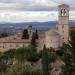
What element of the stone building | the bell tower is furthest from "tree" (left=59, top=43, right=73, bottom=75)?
the bell tower

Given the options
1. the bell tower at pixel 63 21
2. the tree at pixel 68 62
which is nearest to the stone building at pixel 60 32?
the bell tower at pixel 63 21

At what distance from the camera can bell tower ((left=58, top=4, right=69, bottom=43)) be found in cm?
4653

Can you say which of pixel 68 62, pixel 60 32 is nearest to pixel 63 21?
pixel 60 32

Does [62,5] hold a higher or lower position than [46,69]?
higher

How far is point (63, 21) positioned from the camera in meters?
47.4

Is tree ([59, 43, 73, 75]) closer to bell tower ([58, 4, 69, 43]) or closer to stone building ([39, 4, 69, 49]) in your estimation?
stone building ([39, 4, 69, 49])

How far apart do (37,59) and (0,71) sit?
20.7 feet

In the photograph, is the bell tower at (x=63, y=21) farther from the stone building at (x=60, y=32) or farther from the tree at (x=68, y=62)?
the tree at (x=68, y=62)

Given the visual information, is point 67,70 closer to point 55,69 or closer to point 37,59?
point 55,69

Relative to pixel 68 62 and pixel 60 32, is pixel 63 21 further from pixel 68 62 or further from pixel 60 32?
pixel 68 62

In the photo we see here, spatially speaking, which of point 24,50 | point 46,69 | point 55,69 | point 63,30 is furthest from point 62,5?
point 46,69

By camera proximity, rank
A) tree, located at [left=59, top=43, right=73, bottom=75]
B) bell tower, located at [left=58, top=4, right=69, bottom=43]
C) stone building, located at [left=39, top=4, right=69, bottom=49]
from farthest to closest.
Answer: bell tower, located at [left=58, top=4, right=69, bottom=43]
stone building, located at [left=39, top=4, right=69, bottom=49]
tree, located at [left=59, top=43, right=73, bottom=75]

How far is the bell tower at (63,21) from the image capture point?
46.5m

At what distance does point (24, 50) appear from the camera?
38.9 metres
